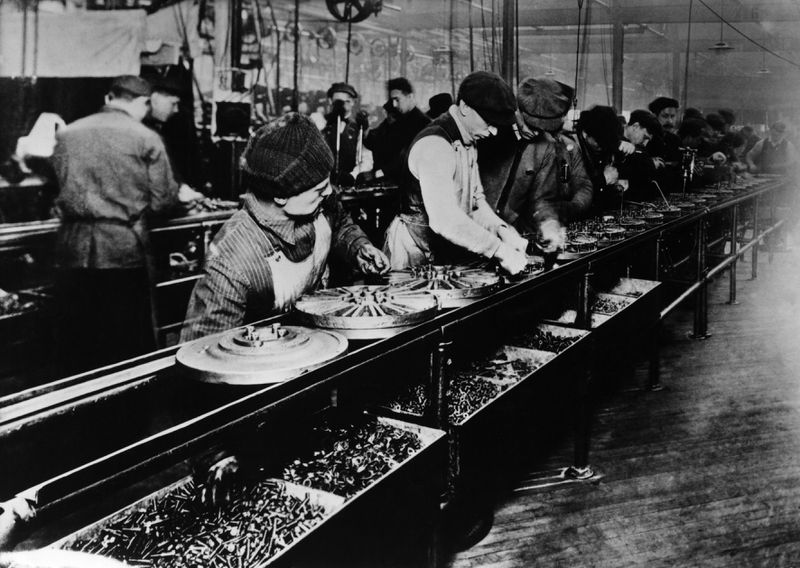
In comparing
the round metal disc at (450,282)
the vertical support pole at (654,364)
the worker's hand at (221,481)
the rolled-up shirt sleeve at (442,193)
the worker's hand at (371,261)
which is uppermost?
the rolled-up shirt sleeve at (442,193)

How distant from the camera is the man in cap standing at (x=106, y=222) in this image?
13.7ft

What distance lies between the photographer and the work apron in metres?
2.27

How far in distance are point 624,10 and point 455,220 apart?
1152cm

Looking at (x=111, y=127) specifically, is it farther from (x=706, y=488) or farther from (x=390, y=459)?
(x=706, y=488)

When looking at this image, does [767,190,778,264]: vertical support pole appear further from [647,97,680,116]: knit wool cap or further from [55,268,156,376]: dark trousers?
[55,268,156,376]: dark trousers

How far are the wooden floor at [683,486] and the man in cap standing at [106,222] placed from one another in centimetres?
286

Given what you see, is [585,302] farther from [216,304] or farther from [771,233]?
[771,233]

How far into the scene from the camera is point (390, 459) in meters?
1.83

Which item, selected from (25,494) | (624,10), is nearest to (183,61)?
(25,494)

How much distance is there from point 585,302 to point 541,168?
1.62 metres

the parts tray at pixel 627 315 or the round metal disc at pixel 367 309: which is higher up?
the round metal disc at pixel 367 309

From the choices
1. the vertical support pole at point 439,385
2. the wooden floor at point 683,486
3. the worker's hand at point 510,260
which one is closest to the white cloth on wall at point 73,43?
the worker's hand at point 510,260

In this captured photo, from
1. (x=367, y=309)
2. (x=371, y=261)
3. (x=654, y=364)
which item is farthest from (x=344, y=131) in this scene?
(x=367, y=309)

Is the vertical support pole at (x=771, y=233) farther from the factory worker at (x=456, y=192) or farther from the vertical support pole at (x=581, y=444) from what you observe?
the vertical support pole at (x=581, y=444)
